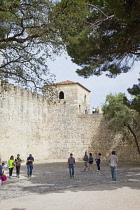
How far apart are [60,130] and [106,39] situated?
Result: 16.3 meters

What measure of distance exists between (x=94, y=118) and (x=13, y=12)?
18991mm

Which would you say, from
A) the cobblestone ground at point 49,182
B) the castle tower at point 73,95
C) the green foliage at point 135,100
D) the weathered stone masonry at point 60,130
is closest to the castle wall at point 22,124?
the weathered stone masonry at point 60,130

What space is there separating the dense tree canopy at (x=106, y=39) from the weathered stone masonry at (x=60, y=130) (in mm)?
11477

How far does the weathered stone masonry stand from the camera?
2150cm

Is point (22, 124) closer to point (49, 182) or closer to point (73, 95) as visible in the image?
point (73, 95)

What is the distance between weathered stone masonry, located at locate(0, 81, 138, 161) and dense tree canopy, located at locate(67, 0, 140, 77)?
11.5 meters

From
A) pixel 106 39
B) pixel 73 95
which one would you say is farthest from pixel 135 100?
pixel 73 95

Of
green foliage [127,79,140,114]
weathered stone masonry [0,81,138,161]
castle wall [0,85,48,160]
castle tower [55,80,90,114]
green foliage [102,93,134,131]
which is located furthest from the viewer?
castle tower [55,80,90,114]

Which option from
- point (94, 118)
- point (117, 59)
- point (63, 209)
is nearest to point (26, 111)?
point (94, 118)

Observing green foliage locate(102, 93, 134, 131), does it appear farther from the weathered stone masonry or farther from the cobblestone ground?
the cobblestone ground

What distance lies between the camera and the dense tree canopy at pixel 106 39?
7.90m

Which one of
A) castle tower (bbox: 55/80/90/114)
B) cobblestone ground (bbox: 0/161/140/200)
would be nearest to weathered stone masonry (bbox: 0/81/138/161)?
castle tower (bbox: 55/80/90/114)

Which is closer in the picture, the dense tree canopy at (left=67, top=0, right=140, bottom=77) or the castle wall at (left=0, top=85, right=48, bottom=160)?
the dense tree canopy at (left=67, top=0, right=140, bottom=77)

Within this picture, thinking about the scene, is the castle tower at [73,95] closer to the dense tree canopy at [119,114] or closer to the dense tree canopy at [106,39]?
the dense tree canopy at [119,114]
